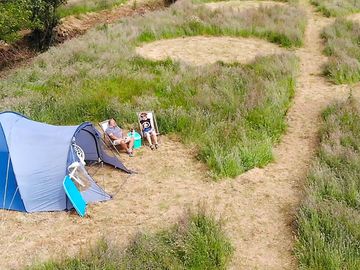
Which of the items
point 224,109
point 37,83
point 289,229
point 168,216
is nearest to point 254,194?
point 289,229

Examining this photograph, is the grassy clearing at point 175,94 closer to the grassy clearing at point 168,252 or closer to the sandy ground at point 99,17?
the grassy clearing at point 168,252

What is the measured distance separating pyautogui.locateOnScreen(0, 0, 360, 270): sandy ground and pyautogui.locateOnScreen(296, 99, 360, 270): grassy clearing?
340 mm

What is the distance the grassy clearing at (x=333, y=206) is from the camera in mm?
6453

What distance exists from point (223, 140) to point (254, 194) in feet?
6.26

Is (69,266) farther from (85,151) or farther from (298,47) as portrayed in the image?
(298,47)

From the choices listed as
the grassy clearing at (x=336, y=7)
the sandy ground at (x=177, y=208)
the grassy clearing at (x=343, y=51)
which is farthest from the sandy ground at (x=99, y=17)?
the sandy ground at (x=177, y=208)

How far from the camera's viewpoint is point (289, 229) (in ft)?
24.7

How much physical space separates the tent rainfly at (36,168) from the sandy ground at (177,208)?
21cm

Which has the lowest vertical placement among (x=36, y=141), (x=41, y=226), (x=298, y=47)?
(x=298, y=47)

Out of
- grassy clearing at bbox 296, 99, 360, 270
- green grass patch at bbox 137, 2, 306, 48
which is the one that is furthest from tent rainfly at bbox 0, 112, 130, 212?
green grass patch at bbox 137, 2, 306, 48

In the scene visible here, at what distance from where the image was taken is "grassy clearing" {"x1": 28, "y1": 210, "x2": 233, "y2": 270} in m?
6.54

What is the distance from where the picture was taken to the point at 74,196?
8219 mm

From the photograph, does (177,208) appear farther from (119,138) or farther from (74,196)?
(119,138)

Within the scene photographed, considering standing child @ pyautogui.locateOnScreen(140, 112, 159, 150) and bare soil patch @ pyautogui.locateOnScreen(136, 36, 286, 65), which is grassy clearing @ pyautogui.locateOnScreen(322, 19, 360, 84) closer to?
bare soil patch @ pyautogui.locateOnScreen(136, 36, 286, 65)
